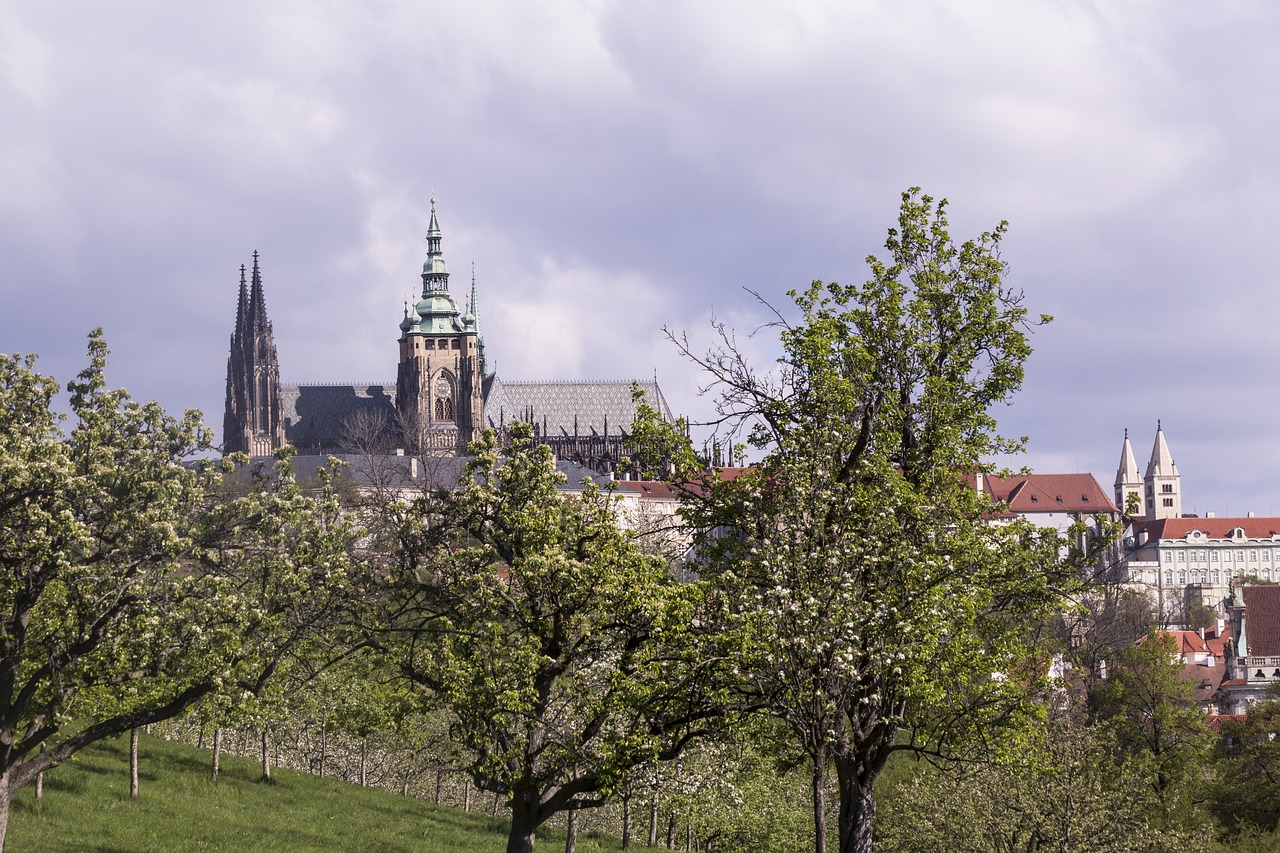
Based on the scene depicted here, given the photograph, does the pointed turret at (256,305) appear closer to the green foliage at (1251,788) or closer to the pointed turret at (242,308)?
the pointed turret at (242,308)

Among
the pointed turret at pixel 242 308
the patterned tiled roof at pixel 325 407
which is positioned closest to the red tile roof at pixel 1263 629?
the patterned tiled roof at pixel 325 407

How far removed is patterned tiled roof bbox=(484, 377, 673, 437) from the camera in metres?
191

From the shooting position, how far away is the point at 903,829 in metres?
40.8

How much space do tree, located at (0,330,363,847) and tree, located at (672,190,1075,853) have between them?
786cm

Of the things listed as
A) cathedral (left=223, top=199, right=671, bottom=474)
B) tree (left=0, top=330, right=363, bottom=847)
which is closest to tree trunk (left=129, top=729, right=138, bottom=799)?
tree (left=0, top=330, right=363, bottom=847)

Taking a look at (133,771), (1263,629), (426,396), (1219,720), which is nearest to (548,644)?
(133,771)

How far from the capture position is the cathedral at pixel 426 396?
183375 millimetres

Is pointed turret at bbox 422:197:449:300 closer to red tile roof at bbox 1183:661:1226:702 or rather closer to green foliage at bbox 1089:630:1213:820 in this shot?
red tile roof at bbox 1183:661:1226:702

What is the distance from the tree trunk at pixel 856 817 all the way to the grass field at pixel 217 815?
15.0 m

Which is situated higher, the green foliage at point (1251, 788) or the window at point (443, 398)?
the window at point (443, 398)

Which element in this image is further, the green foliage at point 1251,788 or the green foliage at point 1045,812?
the green foliage at point 1251,788

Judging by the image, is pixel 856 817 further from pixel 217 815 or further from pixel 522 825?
pixel 217 815

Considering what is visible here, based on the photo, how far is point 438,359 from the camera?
7274 inches

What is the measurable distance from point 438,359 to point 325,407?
20.5m
